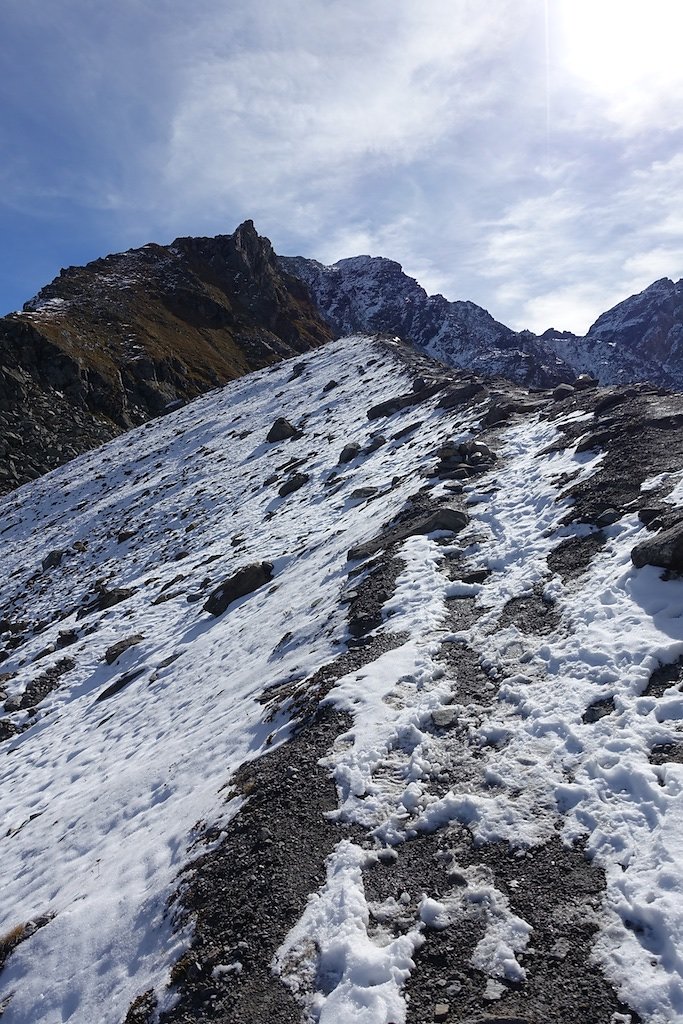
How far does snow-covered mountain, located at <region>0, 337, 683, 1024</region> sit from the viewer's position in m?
5.45

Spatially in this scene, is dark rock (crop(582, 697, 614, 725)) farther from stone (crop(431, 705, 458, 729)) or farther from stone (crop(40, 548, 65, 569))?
stone (crop(40, 548, 65, 569))

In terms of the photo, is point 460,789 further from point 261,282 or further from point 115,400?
point 261,282

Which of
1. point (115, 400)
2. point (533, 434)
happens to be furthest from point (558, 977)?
point (115, 400)

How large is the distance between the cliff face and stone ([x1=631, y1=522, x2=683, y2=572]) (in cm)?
5128

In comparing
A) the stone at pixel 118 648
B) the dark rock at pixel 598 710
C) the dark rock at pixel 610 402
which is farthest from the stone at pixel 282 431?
the dark rock at pixel 598 710

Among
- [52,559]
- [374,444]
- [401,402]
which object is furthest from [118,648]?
[401,402]

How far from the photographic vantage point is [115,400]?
64438 mm

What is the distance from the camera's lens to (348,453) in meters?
26.5

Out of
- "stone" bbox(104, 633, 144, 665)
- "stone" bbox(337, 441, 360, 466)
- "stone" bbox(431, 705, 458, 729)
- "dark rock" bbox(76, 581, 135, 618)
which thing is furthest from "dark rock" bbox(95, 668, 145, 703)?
"stone" bbox(337, 441, 360, 466)

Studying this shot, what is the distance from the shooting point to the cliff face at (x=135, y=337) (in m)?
55.9

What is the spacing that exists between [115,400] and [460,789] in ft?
214

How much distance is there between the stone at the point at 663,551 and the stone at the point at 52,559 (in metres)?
27.1

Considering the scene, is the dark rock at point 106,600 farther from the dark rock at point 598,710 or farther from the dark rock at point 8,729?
the dark rock at point 598,710

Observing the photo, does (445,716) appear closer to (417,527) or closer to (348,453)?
(417,527)
